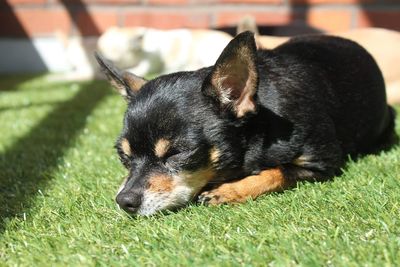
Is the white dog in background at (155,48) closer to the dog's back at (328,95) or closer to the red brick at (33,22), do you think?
the red brick at (33,22)

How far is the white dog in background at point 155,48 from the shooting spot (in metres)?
6.96

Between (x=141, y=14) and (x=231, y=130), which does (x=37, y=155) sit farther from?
(x=141, y=14)

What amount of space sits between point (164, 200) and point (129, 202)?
15 centimetres

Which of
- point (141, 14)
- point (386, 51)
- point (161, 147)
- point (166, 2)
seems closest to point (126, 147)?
point (161, 147)

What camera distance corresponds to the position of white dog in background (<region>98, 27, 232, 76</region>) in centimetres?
696

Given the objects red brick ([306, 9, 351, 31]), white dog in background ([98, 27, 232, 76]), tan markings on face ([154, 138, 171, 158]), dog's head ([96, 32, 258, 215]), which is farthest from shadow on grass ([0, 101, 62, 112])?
red brick ([306, 9, 351, 31])

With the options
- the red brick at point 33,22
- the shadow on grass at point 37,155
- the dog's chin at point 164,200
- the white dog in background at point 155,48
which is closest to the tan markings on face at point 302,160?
the dog's chin at point 164,200

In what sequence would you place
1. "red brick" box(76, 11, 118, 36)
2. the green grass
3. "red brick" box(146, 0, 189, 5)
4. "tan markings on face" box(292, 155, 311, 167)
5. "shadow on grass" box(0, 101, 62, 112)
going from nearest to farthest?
the green grass < "tan markings on face" box(292, 155, 311, 167) < "shadow on grass" box(0, 101, 62, 112) < "red brick" box(146, 0, 189, 5) < "red brick" box(76, 11, 118, 36)

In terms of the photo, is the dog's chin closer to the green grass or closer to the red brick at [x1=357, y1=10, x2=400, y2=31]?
the green grass

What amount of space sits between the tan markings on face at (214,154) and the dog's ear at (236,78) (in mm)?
185

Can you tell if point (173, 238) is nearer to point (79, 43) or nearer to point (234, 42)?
point (234, 42)

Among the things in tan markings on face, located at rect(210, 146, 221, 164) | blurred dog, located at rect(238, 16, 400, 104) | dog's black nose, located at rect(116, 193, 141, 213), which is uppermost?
tan markings on face, located at rect(210, 146, 221, 164)

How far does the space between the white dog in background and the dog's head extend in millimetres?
4184

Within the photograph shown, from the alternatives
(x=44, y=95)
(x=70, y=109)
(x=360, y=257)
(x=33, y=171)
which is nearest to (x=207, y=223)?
(x=360, y=257)
